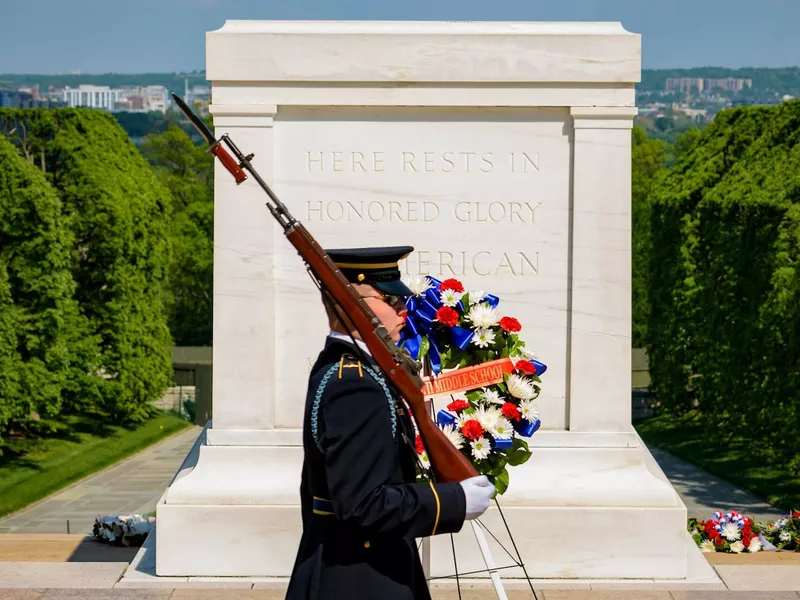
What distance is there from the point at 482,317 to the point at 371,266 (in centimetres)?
141

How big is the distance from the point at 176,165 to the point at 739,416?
33.2 meters

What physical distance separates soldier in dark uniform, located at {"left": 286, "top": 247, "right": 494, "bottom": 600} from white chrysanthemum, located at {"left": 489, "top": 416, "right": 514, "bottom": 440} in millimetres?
1087

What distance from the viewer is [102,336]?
34.5 meters

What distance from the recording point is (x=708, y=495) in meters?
24.4

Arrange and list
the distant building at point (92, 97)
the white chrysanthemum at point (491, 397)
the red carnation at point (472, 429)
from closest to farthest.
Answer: the red carnation at point (472, 429) → the white chrysanthemum at point (491, 397) → the distant building at point (92, 97)

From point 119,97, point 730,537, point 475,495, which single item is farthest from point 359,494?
point 119,97

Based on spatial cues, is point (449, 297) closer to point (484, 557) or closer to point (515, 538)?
point (484, 557)

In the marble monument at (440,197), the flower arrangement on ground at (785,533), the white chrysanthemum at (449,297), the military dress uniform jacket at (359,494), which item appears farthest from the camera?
the flower arrangement on ground at (785,533)

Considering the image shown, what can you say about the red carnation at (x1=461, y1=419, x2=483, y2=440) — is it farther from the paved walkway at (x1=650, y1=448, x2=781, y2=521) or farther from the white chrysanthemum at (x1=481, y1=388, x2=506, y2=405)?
the paved walkway at (x1=650, y1=448, x2=781, y2=521)

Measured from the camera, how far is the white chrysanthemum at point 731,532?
1016 centimetres

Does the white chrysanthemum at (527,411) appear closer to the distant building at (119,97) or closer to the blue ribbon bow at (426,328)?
the blue ribbon bow at (426,328)

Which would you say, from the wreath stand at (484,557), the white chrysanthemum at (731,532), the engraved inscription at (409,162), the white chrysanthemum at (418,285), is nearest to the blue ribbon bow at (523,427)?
the wreath stand at (484,557)

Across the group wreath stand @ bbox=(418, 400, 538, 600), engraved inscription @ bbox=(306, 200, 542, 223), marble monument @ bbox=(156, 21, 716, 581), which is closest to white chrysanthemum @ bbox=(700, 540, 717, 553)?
marble monument @ bbox=(156, 21, 716, 581)

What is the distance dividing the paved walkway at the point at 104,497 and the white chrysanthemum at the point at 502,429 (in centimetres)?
1525
